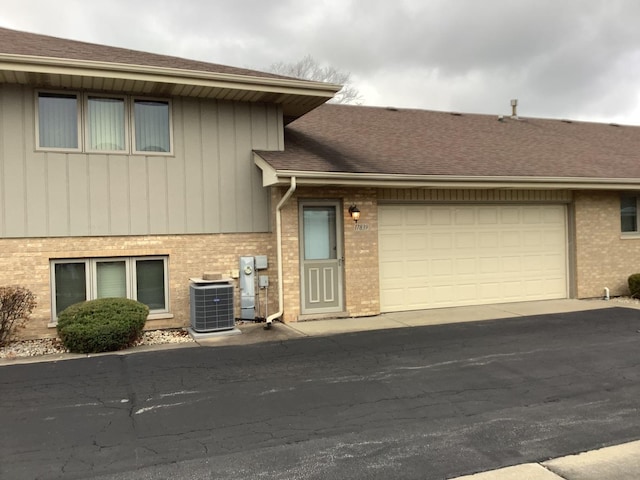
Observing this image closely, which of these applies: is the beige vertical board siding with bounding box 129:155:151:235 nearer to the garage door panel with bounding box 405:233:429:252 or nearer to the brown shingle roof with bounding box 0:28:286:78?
the brown shingle roof with bounding box 0:28:286:78

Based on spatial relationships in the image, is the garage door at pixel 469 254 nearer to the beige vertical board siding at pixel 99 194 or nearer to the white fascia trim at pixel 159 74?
the white fascia trim at pixel 159 74

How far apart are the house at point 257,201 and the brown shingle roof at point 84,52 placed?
0.08 metres

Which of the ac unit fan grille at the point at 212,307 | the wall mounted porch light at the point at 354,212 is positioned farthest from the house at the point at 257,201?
the ac unit fan grille at the point at 212,307

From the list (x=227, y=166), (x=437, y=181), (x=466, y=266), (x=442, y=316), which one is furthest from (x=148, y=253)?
(x=466, y=266)

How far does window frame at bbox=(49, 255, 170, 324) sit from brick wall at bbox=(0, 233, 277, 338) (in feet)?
0.30

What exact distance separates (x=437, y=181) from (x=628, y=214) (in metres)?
6.17

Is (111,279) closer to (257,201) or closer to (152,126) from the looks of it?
(152,126)

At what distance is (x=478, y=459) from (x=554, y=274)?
933 centimetres

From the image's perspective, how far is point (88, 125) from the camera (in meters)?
8.98

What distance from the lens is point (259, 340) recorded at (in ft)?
27.3

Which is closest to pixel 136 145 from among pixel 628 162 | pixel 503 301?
pixel 503 301

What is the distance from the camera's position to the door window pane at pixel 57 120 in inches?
345

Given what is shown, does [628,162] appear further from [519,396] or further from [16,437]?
[16,437]

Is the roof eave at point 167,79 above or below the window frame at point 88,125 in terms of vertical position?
above
